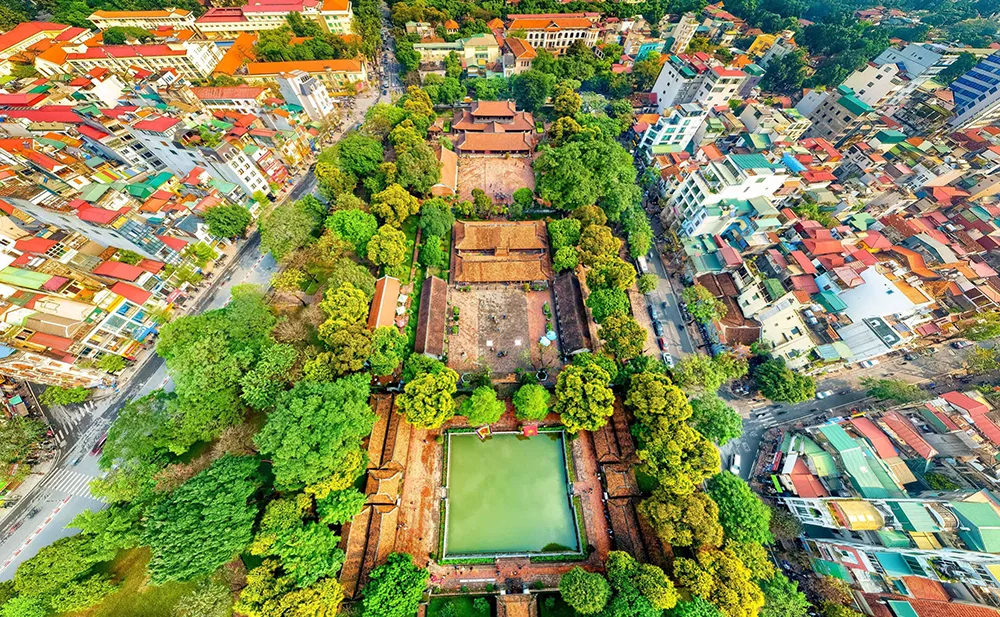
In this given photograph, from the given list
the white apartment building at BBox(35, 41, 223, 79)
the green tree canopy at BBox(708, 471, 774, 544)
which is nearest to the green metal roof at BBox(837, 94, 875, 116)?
the green tree canopy at BBox(708, 471, 774, 544)

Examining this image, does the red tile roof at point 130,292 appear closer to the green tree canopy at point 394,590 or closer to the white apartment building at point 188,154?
the white apartment building at point 188,154

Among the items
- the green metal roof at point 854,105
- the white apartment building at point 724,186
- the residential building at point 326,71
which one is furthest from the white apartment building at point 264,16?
the green metal roof at point 854,105

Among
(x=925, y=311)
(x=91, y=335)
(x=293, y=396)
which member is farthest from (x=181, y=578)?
(x=925, y=311)

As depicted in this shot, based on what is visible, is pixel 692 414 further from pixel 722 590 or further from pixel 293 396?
pixel 293 396

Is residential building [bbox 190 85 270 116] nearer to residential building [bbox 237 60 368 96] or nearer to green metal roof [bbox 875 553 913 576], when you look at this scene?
residential building [bbox 237 60 368 96]

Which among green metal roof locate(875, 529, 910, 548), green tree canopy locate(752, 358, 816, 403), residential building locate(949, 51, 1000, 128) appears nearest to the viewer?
green metal roof locate(875, 529, 910, 548)

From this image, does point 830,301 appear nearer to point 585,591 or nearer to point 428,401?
point 585,591
